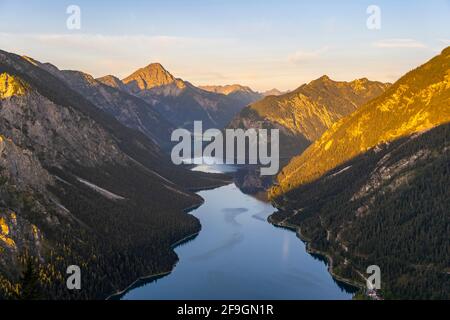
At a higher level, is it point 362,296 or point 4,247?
point 4,247

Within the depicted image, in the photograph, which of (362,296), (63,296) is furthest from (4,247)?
(362,296)
